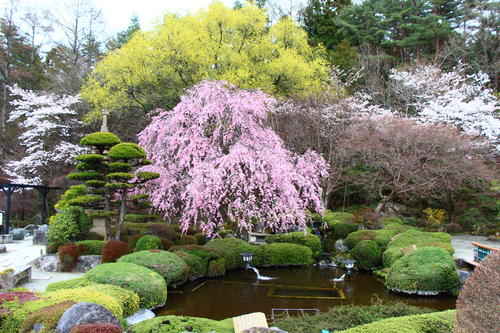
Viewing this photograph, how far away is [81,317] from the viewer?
4.52 metres

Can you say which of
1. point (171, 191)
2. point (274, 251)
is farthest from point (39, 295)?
point (274, 251)

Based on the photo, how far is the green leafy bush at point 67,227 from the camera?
10906mm

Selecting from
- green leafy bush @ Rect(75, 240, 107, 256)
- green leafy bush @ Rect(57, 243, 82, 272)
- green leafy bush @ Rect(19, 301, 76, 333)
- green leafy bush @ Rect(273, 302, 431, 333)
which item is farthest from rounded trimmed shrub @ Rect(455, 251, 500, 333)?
green leafy bush @ Rect(75, 240, 107, 256)

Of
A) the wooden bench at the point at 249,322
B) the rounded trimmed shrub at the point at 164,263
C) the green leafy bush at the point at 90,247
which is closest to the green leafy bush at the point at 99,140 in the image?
the green leafy bush at the point at 90,247

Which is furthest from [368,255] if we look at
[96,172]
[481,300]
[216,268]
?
[481,300]

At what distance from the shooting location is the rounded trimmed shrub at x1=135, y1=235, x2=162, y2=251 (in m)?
10.6

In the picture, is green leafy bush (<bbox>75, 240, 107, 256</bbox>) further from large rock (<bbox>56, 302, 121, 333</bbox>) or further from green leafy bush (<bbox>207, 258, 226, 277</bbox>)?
large rock (<bbox>56, 302, 121, 333</bbox>)

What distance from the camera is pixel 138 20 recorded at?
1465 inches

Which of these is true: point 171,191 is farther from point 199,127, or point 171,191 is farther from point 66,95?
point 66,95

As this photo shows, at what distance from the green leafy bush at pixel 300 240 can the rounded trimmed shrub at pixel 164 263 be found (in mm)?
4753

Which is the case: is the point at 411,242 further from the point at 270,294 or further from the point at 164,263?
the point at 164,263

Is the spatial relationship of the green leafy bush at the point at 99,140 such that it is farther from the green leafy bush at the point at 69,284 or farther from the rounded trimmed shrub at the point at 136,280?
the green leafy bush at the point at 69,284

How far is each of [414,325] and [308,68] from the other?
17.1m

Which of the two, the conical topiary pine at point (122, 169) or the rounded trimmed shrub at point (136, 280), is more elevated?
the conical topiary pine at point (122, 169)
